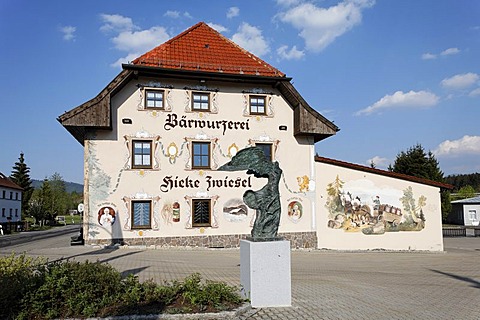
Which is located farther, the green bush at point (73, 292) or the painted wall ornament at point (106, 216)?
the painted wall ornament at point (106, 216)

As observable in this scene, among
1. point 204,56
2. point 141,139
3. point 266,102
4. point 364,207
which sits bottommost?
point 364,207

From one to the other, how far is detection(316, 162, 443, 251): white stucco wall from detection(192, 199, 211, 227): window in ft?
19.4

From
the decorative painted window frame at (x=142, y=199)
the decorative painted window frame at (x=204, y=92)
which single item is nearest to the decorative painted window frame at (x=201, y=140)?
the decorative painted window frame at (x=204, y=92)

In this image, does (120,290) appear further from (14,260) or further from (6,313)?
(14,260)

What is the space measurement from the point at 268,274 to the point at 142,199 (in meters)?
12.9

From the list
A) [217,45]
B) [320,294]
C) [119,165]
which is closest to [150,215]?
[119,165]

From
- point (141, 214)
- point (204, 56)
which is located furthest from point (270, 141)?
point (141, 214)

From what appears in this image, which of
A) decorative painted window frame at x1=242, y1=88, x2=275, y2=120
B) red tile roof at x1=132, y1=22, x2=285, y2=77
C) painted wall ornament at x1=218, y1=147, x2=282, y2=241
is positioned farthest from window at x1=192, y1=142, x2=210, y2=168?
painted wall ornament at x1=218, y1=147, x2=282, y2=241

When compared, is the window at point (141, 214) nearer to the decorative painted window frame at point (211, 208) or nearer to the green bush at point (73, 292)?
the decorative painted window frame at point (211, 208)

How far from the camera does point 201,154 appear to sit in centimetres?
2059

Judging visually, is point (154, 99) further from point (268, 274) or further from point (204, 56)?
point (268, 274)

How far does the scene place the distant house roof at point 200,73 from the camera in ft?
61.0

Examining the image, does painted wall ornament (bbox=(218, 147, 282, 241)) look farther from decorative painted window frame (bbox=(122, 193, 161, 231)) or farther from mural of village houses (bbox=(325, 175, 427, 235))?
mural of village houses (bbox=(325, 175, 427, 235))

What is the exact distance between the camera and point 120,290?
23.3 ft
